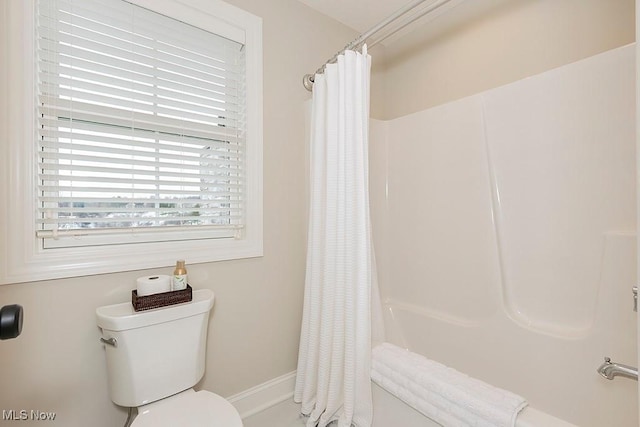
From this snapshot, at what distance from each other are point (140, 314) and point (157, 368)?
23 centimetres

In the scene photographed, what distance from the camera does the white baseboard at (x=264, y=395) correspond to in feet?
5.29

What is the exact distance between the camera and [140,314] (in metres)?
1.13

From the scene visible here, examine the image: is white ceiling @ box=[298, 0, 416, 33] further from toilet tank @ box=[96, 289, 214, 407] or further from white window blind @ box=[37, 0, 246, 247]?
toilet tank @ box=[96, 289, 214, 407]

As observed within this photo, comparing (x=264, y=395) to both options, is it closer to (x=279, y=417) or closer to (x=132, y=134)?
(x=279, y=417)

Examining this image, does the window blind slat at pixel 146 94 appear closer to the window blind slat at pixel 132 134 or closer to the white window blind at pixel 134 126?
the white window blind at pixel 134 126

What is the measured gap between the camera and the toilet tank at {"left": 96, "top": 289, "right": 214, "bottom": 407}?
1.12m

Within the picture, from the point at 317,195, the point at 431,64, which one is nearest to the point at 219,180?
the point at 317,195

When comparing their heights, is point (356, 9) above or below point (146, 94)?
above

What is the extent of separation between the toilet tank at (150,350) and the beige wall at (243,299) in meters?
0.13

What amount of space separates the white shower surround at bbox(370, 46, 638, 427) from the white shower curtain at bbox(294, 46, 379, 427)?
1.97ft

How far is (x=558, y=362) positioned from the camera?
1362mm

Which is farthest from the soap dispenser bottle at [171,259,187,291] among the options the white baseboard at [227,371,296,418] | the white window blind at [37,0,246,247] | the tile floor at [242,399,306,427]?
the tile floor at [242,399,306,427]

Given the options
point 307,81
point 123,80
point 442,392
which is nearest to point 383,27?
point 307,81

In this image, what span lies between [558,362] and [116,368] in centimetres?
185
